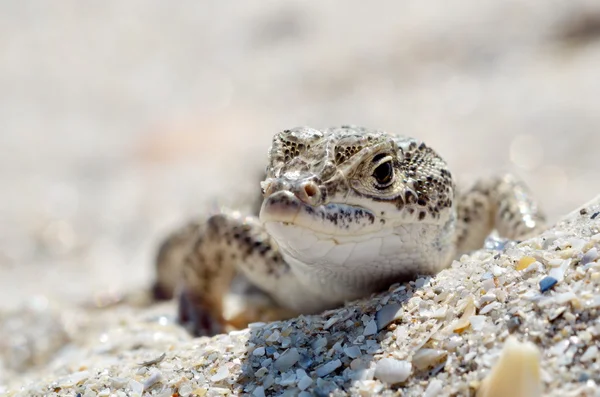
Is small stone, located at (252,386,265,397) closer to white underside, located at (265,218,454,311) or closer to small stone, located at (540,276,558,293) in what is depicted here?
white underside, located at (265,218,454,311)

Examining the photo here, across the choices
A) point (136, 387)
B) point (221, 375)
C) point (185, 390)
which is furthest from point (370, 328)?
point (136, 387)

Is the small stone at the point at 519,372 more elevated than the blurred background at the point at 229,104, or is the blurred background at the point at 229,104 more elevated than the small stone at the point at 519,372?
the blurred background at the point at 229,104

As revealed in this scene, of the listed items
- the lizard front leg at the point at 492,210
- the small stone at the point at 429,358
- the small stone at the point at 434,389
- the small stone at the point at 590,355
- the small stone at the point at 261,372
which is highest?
the lizard front leg at the point at 492,210

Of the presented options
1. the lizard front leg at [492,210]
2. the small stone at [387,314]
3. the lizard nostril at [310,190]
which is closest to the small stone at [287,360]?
the small stone at [387,314]

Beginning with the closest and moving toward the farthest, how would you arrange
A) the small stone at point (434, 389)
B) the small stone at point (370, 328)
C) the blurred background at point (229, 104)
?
the small stone at point (434, 389) < the small stone at point (370, 328) < the blurred background at point (229, 104)

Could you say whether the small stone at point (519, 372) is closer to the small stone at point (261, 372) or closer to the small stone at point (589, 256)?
the small stone at point (589, 256)

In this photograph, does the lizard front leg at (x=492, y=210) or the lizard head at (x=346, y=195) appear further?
the lizard front leg at (x=492, y=210)
